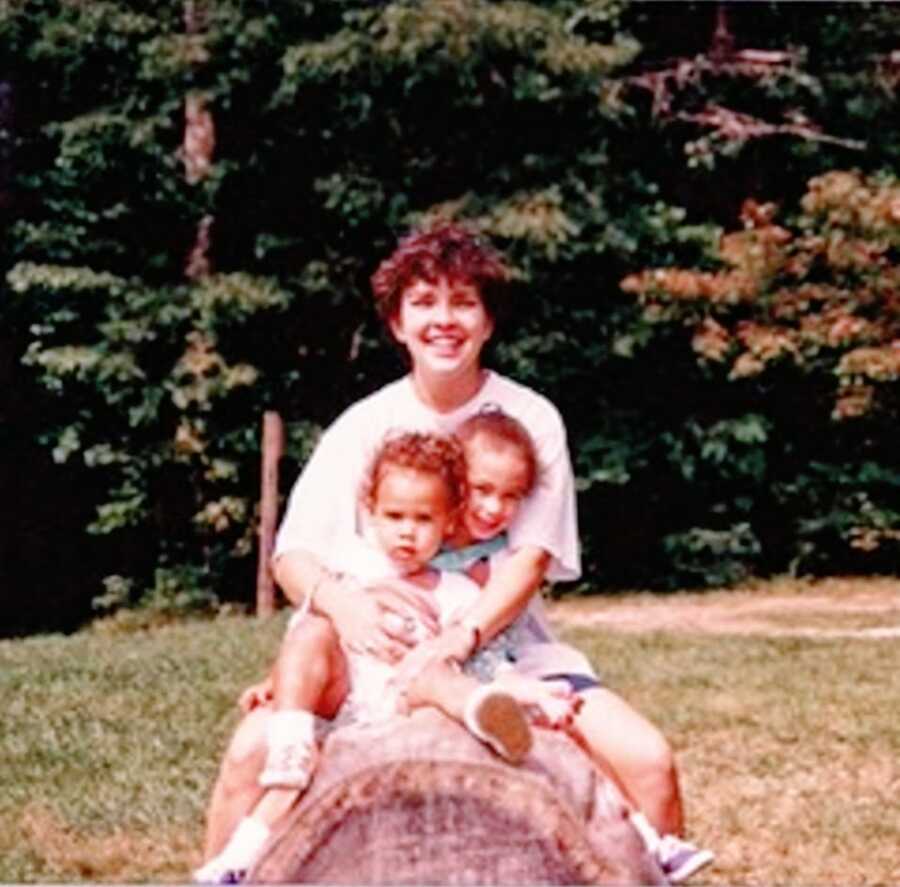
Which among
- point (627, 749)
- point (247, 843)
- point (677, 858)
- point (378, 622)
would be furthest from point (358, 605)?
point (677, 858)

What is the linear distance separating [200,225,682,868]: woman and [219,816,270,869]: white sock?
0.12m

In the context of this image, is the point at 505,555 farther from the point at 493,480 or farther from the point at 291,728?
the point at 291,728

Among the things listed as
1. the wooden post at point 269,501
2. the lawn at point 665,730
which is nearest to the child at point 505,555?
the lawn at point 665,730

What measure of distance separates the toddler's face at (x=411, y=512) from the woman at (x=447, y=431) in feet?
0.24

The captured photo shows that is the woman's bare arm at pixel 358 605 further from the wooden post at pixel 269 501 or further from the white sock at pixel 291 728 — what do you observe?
the wooden post at pixel 269 501

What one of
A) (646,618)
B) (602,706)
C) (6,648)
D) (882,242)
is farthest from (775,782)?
(882,242)

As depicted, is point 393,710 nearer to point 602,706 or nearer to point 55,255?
point 602,706

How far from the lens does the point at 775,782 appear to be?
6336 mm

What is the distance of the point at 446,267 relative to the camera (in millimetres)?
3203

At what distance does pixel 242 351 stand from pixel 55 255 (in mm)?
1568

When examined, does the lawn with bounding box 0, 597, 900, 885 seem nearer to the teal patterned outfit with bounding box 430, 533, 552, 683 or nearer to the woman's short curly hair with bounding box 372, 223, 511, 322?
the teal patterned outfit with bounding box 430, 533, 552, 683

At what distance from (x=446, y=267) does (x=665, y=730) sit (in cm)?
437

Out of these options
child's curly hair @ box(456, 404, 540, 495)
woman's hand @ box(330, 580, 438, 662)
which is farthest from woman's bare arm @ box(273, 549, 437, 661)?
child's curly hair @ box(456, 404, 540, 495)

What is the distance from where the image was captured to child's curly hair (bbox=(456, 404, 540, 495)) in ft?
10.5
